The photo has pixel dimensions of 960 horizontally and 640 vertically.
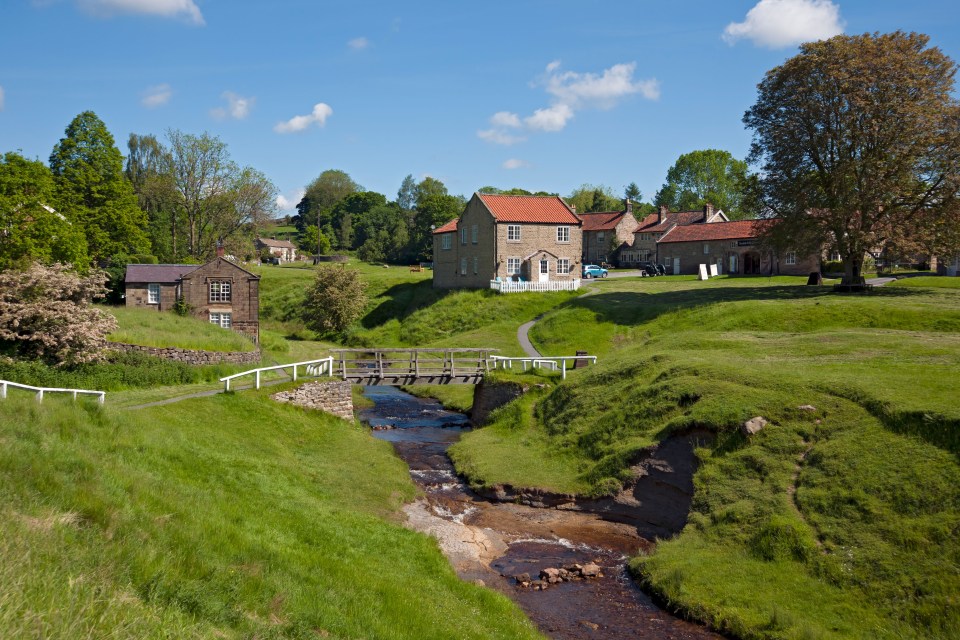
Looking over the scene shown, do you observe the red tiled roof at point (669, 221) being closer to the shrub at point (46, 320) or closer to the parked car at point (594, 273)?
the parked car at point (594, 273)

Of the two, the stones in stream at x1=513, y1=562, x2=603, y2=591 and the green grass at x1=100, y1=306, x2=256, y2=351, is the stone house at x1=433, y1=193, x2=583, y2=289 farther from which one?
the stones in stream at x1=513, y1=562, x2=603, y2=591

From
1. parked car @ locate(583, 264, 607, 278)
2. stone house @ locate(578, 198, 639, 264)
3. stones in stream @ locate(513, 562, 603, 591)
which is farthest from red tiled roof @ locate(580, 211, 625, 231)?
stones in stream @ locate(513, 562, 603, 591)

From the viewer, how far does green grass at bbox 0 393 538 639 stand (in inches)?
368

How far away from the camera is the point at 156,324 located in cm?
4406

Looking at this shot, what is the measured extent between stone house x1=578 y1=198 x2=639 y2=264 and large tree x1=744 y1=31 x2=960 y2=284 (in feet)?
162

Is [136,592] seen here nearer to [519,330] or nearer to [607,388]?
[607,388]

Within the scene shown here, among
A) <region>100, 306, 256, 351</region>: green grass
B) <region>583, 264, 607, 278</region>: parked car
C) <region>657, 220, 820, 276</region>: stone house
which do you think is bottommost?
<region>100, 306, 256, 351</region>: green grass

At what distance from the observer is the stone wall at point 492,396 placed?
37812mm

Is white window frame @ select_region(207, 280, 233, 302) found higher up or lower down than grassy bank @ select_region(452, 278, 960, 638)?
higher up

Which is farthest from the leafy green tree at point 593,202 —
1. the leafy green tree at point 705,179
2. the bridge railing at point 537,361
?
the bridge railing at point 537,361

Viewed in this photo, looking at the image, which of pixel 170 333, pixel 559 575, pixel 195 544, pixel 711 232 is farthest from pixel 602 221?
pixel 195 544

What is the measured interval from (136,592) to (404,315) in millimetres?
62893

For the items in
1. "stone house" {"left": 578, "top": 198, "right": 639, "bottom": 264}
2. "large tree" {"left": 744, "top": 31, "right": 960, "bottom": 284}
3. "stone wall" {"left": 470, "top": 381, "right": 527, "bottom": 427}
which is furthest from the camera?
"stone house" {"left": 578, "top": 198, "right": 639, "bottom": 264}

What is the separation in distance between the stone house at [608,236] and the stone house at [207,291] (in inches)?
2185
